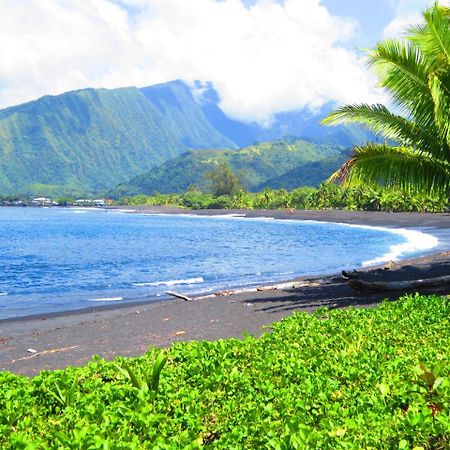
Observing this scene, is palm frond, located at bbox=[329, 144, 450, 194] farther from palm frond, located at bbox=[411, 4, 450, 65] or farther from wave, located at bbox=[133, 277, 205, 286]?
wave, located at bbox=[133, 277, 205, 286]

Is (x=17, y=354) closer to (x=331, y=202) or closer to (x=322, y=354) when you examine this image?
(x=322, y=354)

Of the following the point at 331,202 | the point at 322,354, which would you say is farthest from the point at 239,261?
the point at 331,202

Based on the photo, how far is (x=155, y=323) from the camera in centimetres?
1678

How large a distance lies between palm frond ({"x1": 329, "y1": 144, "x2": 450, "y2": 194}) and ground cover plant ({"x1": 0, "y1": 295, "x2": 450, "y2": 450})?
7738mm

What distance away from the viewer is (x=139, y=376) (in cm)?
748

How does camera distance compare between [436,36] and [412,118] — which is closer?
[436,36]

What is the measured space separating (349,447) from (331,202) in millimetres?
138908

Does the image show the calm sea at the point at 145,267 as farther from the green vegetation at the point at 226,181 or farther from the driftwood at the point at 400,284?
the green vegetation at the point at 226,181

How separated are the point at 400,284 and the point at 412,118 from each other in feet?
16.6

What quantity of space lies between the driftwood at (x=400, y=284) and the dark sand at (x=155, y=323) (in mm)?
205

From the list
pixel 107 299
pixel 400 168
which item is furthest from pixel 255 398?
pixel 107 299

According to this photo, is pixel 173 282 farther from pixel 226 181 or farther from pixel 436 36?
pixel 226 181

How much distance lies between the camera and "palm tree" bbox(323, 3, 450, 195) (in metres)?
15.2

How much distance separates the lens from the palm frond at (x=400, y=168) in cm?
1634
